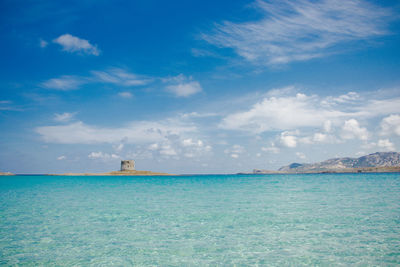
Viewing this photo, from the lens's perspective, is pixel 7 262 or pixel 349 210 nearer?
pixel 7 262

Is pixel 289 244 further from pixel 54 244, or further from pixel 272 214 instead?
pixel 54 244

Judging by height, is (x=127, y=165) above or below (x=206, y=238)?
below

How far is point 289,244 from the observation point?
421 inches

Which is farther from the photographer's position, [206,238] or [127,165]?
[127,165]

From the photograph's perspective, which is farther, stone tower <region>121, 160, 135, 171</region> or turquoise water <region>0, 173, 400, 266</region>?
stone tower <region>121, 160, 135, 171</region>

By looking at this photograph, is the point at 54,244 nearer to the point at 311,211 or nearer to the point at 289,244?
the point at 289,244

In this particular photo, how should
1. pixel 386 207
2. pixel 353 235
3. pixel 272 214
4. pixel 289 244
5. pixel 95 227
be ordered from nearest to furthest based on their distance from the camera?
pixel 289 244 < pixel 353 235 < pixel 95 227 < pixel 272 214 < pixel 386 207

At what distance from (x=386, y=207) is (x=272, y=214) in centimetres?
927

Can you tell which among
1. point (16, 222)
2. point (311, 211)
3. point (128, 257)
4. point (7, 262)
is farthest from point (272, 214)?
point (16, 222)

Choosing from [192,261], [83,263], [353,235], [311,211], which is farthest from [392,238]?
[83,263]

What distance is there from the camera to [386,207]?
19.0m

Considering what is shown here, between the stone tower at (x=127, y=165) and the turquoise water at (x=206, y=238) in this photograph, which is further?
the stone tower at (x=127, y=165)

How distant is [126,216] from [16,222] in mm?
6473

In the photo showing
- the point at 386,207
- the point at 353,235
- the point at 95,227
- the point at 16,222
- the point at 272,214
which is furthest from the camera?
the point at 386,207
